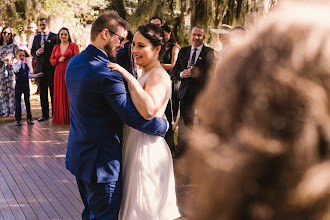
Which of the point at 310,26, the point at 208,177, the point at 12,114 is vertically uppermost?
the point at 310,26

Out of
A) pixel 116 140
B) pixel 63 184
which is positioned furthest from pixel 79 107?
pixel 63 184

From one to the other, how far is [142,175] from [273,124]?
6.98 feet

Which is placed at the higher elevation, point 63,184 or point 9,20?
point 9,20

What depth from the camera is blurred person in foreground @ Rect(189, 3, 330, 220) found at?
0.50m

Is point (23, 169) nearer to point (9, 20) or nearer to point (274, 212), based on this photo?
point (274, 212)

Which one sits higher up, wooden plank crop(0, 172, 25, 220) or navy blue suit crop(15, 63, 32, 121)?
navy blue suit crop(15, 63, 32, 121)

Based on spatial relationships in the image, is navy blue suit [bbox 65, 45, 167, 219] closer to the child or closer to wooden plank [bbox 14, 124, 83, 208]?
wooden plank [bbox 14, 124, 83, 208]

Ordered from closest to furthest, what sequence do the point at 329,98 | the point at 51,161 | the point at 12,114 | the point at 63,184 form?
1. the point at 329,98
2. the point at 63,184
3. the point at 51,161
4. the point at 12,114

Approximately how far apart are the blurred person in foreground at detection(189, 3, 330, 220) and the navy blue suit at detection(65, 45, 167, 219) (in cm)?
176

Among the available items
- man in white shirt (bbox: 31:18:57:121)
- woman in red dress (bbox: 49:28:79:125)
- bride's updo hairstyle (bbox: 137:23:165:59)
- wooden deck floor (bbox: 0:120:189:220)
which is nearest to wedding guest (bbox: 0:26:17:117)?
man in white shirt (bbox: 31:18:57:121)

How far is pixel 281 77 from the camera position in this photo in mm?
508

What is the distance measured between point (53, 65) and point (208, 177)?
28.9 feet

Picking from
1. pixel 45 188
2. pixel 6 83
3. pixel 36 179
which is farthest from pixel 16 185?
pixel 6 83

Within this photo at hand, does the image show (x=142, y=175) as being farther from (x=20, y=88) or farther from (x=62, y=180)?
(x=20, y=88)
